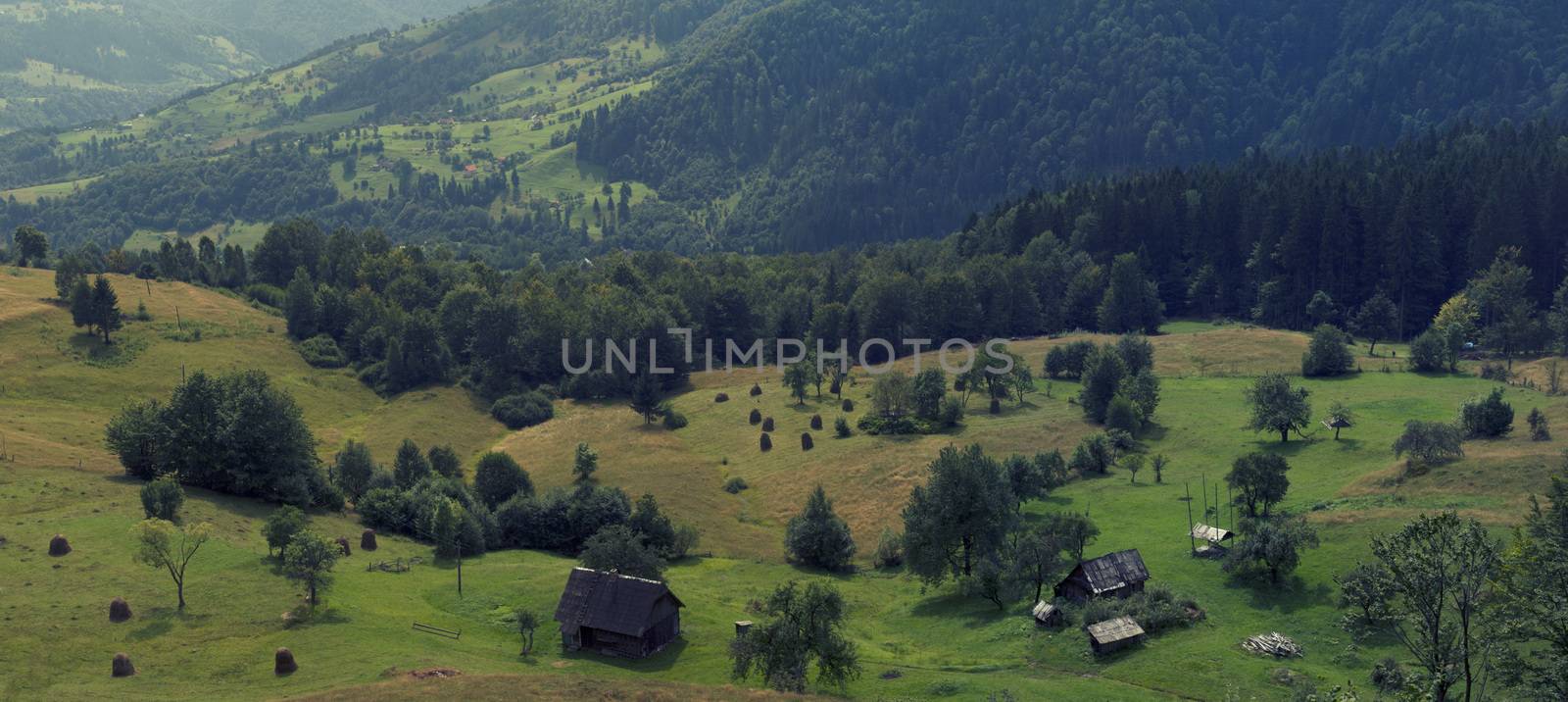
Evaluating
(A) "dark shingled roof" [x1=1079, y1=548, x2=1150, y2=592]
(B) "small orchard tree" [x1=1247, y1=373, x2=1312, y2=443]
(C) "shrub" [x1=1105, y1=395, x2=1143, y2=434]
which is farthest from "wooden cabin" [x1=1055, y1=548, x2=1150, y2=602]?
(C) "shrub" [x1=1105, y1=395, x2=1143, y2=434]

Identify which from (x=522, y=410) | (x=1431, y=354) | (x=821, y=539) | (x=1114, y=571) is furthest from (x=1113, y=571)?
(x=522, y=410)

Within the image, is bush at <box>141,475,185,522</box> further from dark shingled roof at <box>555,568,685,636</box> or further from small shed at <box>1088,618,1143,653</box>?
small shed at <box>1088,618,1143,653</box>

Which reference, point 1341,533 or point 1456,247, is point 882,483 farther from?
point 1456,247

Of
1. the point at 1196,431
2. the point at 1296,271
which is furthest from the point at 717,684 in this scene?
the point at 1296,271

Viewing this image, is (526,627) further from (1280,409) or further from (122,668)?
(1280,409)

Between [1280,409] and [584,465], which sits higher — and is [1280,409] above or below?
above
